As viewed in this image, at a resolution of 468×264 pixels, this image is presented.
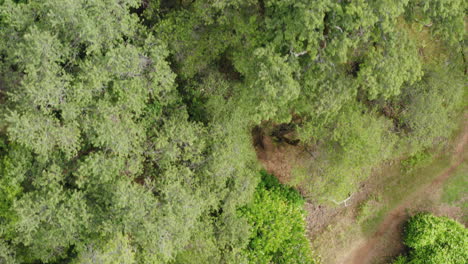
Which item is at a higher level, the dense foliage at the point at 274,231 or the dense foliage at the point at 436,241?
the dense foliage at the point at 436,241

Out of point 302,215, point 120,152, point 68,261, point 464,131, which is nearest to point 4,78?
point 120,152

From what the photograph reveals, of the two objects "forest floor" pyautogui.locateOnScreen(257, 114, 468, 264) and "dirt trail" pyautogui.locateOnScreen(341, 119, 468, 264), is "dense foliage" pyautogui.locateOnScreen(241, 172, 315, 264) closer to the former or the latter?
"forest floor" pyautogui.locateOnScreen(257, 114, 468, 264)

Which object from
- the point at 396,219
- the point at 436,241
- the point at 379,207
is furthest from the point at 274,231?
the point at 436,241

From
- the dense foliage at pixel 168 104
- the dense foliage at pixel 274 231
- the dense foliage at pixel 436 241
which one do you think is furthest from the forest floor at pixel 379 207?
the dense foliage at pixel 168 104

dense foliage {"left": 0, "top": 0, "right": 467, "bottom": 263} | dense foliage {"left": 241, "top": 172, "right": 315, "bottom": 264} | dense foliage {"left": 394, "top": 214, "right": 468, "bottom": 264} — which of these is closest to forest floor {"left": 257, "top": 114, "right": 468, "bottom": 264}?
dense foliage {"left": 394, "top": 214, "right": 468, "bottom": 264}

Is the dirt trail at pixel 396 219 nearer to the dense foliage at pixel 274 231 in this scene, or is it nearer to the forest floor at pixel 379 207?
the forest floor at pixel 379 207

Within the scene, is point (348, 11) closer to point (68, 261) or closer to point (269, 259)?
point (269, 259)

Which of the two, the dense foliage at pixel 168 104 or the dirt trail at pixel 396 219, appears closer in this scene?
the dense foliage at pixel 168 104
